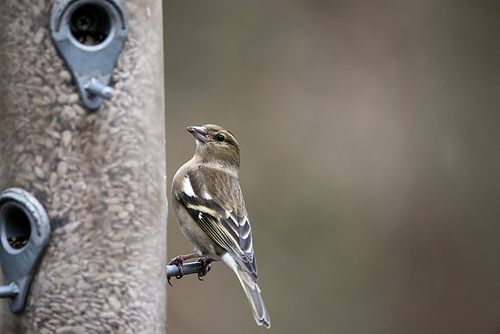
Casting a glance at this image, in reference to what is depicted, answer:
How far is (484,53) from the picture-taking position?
444 inches

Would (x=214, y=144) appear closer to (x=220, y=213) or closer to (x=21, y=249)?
(x=220, y=213)

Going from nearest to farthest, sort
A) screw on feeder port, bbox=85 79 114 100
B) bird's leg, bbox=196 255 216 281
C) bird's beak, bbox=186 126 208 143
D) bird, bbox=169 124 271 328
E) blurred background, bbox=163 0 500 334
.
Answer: screw on feeder port, bbox=85 79 114 100 < bird, bbox=169 124 271 328 < bird's leg, bbox=196 255 216 281 < bird's beak, bbox=186 126 208 143 < blurred background, bbox=163 0 500 334

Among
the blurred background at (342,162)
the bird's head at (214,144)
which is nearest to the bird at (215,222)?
the bird's head at (214,144)

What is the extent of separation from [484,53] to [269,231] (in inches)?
208

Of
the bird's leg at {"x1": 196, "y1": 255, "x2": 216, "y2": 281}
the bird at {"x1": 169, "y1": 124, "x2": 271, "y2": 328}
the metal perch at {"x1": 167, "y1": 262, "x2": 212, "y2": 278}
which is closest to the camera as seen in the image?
the metal perch at {"x1": 167, "y1": 262, "x2": 212, "y2": 278}

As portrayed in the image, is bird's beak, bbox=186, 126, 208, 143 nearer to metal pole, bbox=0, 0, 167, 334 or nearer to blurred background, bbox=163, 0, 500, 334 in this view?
metal pole, bbox=0, 0, 167, 334

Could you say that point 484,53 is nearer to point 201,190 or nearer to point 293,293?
point 293,293

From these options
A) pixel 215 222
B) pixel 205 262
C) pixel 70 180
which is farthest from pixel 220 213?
pixel 70 180

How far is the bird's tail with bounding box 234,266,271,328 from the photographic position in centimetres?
430

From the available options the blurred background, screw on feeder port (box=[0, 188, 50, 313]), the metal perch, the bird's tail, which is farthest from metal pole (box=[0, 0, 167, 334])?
the blurred background

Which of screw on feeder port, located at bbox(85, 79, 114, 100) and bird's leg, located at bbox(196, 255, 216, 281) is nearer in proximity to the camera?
screw on feeder port, located at bbox(85, 79, 114, 100)

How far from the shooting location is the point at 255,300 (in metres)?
4.47

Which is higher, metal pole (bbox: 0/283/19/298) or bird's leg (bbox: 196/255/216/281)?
bird's leg (bbox: 196/255/216/281)

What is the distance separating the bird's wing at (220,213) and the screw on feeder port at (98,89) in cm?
180
